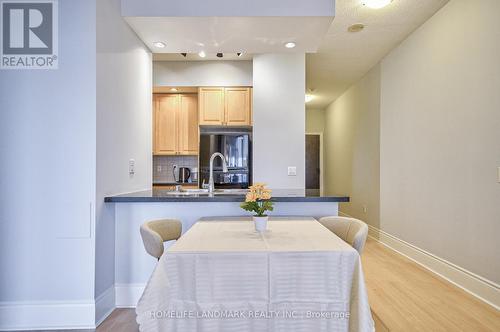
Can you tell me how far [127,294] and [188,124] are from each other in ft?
9.24

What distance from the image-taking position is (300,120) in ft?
12.7

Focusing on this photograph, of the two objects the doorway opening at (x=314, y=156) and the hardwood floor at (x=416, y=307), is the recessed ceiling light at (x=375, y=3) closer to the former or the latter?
the hardwood floor at (x=416, y=307)

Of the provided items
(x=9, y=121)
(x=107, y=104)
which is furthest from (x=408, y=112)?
(x=9, y=121)

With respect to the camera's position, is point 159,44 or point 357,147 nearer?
point 159,44

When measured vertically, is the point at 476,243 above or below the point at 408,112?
below

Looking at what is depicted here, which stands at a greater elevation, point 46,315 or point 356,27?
point 356,27

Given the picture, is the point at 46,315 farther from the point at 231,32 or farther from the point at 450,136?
the point at 450,136

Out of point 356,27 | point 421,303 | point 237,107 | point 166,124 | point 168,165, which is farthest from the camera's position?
point 168,165

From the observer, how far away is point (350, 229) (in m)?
1.89

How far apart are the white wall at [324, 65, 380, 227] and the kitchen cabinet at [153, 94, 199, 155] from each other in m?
2.86

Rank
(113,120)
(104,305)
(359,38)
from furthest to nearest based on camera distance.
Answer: (359,38) → (113,120) → (104,305)

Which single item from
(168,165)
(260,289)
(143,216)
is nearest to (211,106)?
(168,165)

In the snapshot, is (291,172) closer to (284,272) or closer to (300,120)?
(300,120)

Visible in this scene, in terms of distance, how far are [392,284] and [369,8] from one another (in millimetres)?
2715
